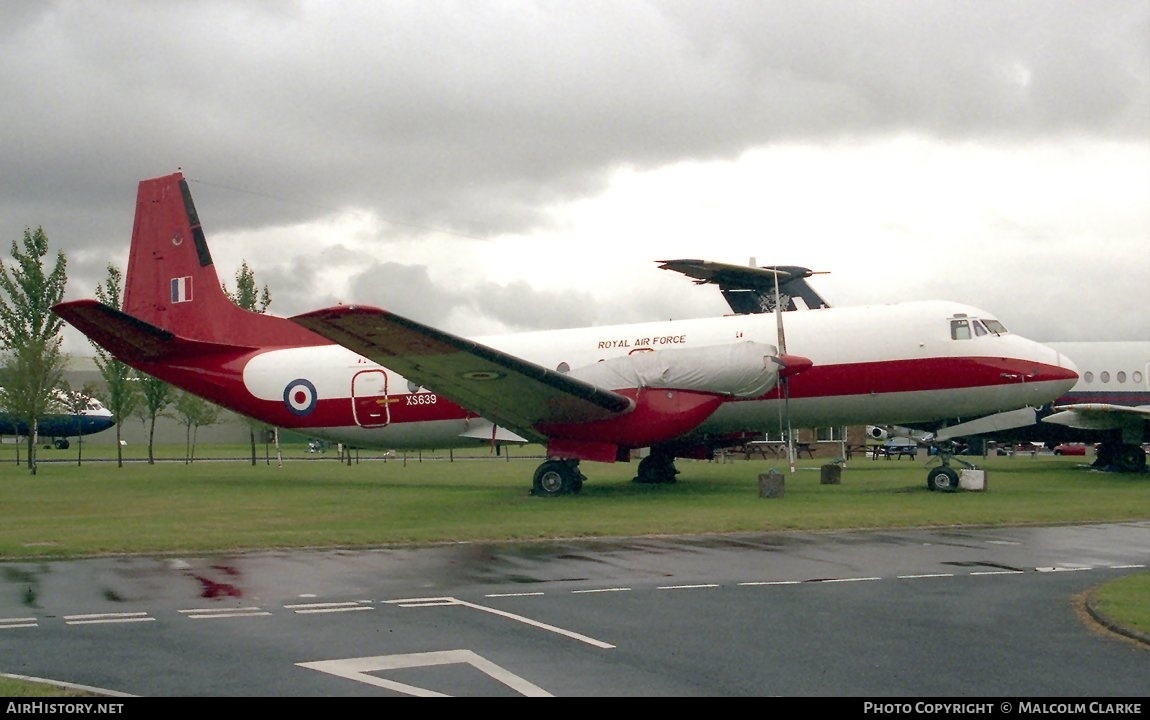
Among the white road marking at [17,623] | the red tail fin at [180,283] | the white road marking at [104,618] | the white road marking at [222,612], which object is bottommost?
the white road marking at [222,612]

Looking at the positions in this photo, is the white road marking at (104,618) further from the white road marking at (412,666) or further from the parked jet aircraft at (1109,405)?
the parked jet aircraft at (1109,405)

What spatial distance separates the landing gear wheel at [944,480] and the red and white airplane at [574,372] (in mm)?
43

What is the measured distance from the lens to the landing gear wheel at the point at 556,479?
27.5 m

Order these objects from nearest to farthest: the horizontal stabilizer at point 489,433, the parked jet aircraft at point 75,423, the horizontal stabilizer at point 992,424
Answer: the horizontal stabilizer at point 489,433
the horizontal stabilizer at point 992,424
the parked jet aircraft at point 75,423

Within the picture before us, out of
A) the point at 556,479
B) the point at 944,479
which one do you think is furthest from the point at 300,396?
the point at 944,479

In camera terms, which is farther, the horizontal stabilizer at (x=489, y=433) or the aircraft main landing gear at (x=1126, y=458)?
the aircraft main landing gear at (x=1126, y=458)

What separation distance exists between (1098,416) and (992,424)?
12.8ft

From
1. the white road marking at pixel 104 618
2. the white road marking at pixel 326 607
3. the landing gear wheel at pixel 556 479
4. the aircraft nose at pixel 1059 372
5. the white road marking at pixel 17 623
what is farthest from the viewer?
the aircraft nose at pixel 1059 372

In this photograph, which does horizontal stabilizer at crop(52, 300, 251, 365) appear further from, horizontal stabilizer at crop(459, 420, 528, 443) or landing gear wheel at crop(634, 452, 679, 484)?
landing gear wheel at crop(634, 452, 679, 484)

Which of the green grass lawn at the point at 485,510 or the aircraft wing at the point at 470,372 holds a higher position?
the aircraft wing at the point at 470,372

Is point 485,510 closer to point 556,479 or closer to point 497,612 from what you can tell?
point 556,479

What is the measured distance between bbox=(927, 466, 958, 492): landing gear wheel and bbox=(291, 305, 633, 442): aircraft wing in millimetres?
8667

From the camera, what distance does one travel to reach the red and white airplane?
25.7m

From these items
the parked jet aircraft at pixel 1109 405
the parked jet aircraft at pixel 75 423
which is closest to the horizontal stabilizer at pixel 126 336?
the parked jet aircraft at pixel 1109 405
